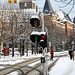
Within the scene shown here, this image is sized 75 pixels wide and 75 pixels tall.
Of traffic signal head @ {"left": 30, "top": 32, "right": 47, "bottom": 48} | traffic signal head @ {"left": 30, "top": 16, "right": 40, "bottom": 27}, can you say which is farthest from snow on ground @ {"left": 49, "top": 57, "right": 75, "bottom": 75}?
traffic signal head @ {"left": 30, "top": 16, "right": 40, "bottom": 27}

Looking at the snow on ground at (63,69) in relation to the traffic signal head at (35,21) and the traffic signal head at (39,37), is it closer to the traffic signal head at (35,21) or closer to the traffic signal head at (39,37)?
the traffic signal head at (39,37)

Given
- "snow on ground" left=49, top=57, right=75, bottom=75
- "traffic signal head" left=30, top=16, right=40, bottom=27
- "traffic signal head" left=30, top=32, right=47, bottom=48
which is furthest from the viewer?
"snow on ground" left=49, top=57, right=75, bottom=75

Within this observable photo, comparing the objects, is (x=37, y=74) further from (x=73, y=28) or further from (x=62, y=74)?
(x=73, y=28)

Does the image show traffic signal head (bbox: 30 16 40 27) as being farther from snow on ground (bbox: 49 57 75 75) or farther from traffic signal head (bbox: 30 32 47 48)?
snow on ground (bbox: 49 57 75 75)

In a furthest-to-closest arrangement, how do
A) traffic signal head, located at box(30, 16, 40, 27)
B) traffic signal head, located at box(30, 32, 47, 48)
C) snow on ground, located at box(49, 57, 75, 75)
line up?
snow on ground, located at box(49, 57, 75, 75), traffic signal head, located at box(30, 16, 40, 27), traffic signal head, located at box(30, 32, 47, 48)

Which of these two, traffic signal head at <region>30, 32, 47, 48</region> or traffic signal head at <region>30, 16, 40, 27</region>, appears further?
traffic signal head at <region>30, 16, 40, 27</region>

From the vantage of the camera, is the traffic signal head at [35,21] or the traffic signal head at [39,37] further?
the traffic signal head at [35,21]

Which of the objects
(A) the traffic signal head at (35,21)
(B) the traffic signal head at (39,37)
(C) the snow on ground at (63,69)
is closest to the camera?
(B) the traffic signal head at (39,37)

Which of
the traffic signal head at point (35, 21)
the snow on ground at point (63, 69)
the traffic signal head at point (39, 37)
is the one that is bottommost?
the snow on ground at point (63, 69)

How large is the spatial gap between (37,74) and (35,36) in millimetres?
4527

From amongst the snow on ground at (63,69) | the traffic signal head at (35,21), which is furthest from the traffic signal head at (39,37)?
the snow on ground at (63,69)

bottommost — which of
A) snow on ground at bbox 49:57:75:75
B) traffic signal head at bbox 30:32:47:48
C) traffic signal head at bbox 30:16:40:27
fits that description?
snow on ground at bbox 49:57:75:75

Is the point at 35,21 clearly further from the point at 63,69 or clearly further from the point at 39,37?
the point at 63,69

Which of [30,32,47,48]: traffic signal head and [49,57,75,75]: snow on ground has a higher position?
[30,32,47,48]: traffic signal head
